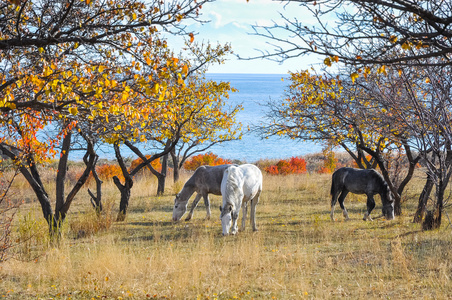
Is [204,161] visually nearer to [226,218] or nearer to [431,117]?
[226,218]

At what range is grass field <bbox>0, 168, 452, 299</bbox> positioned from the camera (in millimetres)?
6520

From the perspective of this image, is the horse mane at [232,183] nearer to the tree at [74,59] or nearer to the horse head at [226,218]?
the horse head at [226,218]

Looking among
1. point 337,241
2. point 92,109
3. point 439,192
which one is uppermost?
point 92,109

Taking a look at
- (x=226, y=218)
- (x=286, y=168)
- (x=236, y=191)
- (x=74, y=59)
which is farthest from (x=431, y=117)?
(x=286, y=168)

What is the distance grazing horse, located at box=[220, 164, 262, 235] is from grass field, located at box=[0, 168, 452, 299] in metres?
0.45

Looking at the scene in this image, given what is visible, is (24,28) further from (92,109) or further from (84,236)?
(84,236)

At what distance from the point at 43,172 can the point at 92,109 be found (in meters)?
21.9

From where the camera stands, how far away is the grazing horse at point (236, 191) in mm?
10672

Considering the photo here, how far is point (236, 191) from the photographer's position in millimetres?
10992

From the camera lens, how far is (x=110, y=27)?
630cm

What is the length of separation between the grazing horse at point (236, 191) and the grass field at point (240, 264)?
0.45 metres

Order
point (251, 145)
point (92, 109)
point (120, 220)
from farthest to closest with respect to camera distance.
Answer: point (251, 145), point (120, 220), point (92, 109)

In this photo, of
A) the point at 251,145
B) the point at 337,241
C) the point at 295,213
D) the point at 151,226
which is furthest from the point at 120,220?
the point at 251,145

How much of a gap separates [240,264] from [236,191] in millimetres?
3305
